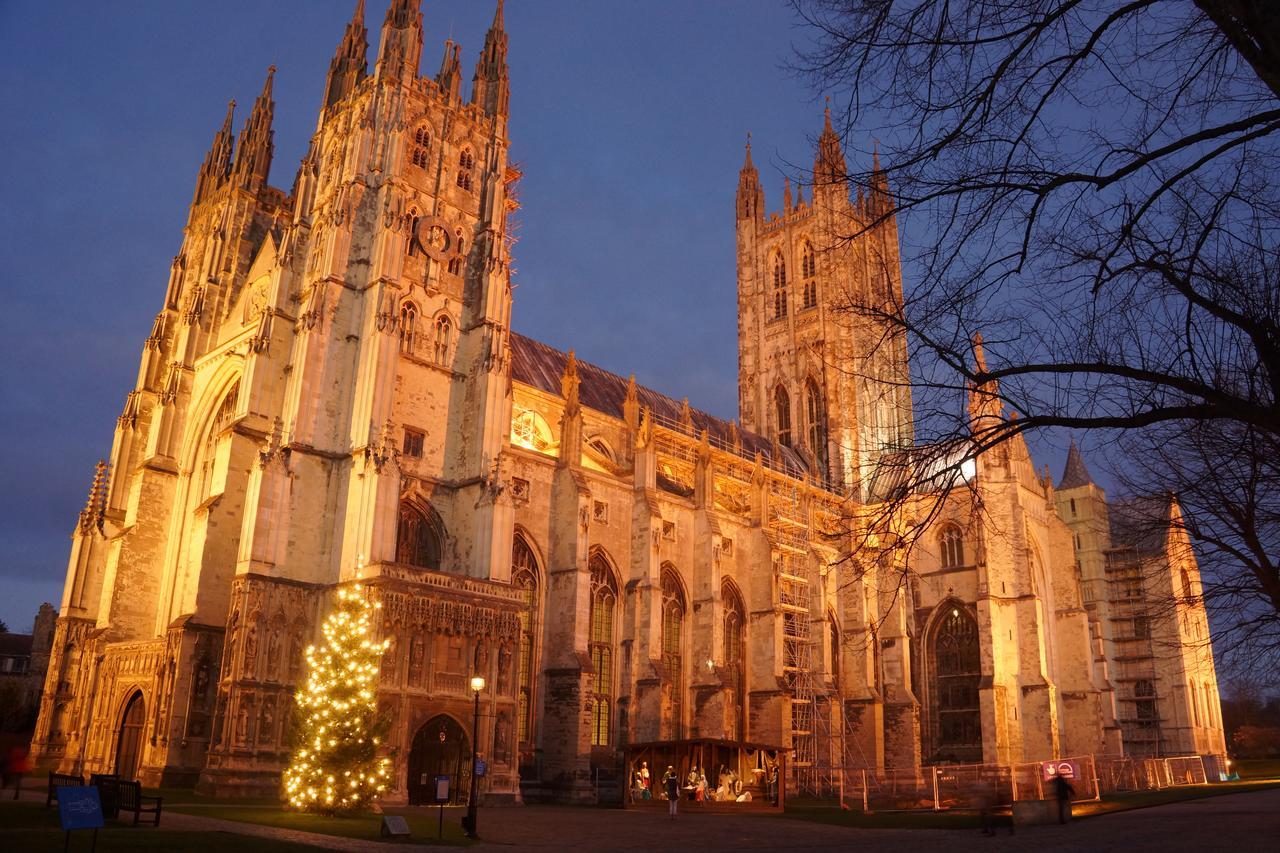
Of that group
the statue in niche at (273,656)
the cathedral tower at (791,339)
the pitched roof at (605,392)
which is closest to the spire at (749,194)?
the cathedral tower at (791,339)

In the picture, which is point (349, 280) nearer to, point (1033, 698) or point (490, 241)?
point (490, 241)

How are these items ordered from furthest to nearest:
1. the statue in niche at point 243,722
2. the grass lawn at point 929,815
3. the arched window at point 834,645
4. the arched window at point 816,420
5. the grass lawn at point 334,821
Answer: the arched window at point 816,420, the arched window at point 834,645, the statue in niche at point 243,722, the grass lawn at point 929,815, the grass lawn at point 334,821

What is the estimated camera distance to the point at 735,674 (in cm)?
4256

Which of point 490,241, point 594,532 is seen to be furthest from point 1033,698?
point 490,241

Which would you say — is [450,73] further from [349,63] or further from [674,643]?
[674,643]

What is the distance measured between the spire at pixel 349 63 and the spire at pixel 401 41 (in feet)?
7.27

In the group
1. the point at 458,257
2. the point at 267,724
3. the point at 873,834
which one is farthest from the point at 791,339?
the point at 873,834

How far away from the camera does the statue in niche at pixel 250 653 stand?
27500 mm

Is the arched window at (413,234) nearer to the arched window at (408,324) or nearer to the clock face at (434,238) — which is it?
the clock face at (434,238)

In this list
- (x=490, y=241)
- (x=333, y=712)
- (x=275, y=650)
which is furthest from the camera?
(x=490, y=241)

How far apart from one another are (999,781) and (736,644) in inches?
489

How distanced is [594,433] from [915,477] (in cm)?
3574

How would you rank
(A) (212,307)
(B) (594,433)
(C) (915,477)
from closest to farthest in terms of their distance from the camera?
(C) (915,477) < (A) (212,307) < (B) (594,433)

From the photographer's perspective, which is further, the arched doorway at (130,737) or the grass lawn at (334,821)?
the arched doorway at (130,737)
